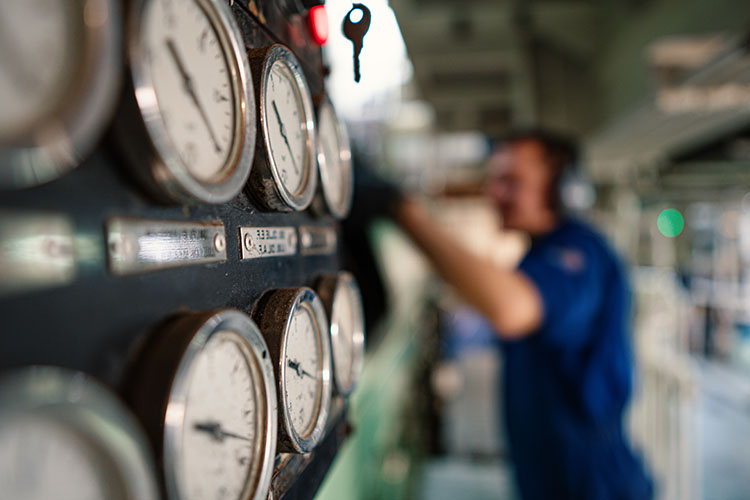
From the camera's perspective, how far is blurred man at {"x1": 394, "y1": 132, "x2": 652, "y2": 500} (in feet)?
5.38

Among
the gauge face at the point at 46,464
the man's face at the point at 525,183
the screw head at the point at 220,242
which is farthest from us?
the man's face at the point at 525,183

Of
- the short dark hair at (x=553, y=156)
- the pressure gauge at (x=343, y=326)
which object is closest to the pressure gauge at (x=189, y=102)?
the pressure gauge at (x=343, y=326)

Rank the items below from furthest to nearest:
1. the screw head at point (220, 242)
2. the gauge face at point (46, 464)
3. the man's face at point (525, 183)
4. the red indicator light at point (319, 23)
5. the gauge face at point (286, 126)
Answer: the man's face at point (525, 183) → the red indicator light at point (319, 23) → the gauge face at point (286, 126) → the screw head at point (220, 242) → the gauge face at point (46, 464)

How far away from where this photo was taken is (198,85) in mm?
478

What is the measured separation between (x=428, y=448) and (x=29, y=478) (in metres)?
4.03

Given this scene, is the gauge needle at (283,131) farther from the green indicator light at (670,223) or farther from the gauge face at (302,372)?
the green indicator light at (670,223)

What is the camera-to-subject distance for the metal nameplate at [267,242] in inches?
23.8

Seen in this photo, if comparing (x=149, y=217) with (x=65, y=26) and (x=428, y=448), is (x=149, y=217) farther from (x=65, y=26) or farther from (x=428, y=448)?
(x=428, y=448)

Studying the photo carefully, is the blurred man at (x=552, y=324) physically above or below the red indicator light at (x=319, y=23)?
below

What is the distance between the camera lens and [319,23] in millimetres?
919

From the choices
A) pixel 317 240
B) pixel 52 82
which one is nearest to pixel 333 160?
pixel 317 240

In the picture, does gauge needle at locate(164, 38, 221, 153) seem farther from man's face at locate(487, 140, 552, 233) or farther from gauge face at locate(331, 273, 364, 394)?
man's face at locate(487, 140, 552, 233)

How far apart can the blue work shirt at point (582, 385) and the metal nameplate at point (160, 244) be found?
138 centimetres

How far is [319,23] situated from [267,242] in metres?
0.52
